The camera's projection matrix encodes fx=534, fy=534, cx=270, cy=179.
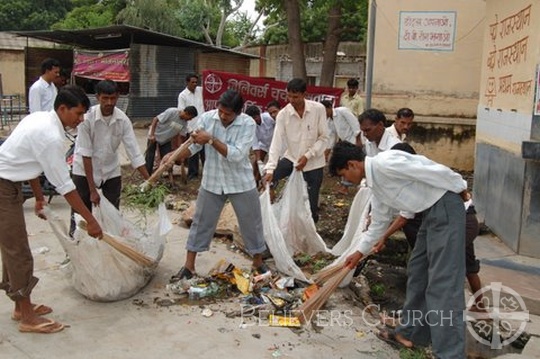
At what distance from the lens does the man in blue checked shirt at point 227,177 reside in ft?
13.1

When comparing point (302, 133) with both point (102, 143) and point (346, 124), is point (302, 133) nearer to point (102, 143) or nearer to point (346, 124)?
point (102, 143)

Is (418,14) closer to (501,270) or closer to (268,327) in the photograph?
(501,270)

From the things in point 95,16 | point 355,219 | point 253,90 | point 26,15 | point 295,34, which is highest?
point 26,15

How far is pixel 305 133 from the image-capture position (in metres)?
5.06

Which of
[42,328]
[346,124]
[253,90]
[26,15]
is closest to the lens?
[42,328]

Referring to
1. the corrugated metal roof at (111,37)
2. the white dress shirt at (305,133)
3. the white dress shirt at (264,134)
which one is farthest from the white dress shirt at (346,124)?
the corrugated metal roof at (111,37)

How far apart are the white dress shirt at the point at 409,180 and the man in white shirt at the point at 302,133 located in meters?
1.98

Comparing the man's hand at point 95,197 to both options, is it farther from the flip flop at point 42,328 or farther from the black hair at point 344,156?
the black hair at point 344,156

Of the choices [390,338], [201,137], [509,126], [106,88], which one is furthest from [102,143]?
[509,126]

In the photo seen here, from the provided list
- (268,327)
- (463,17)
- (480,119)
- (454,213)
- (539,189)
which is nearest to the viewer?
(454,213)

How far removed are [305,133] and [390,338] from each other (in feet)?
7.20

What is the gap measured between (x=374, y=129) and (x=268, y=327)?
1.71m

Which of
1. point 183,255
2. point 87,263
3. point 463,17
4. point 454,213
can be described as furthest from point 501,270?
point 463,17

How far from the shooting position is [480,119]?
6.52 meters
